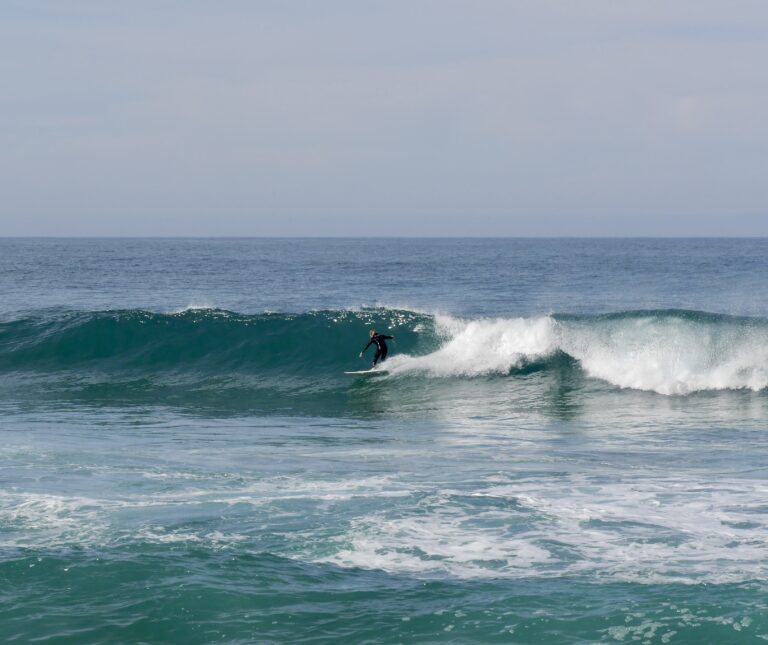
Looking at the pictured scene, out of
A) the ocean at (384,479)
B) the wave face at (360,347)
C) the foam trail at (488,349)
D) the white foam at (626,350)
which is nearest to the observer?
the ocean at (384,479)

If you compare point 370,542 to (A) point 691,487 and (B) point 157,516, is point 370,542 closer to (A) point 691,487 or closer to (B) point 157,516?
(B) point 157,516

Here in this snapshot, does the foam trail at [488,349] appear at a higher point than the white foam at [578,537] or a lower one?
higher

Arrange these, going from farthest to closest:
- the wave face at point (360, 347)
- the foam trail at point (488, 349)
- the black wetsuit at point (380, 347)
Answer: the foam trail at point (488, 349) < the black wetsuit at point (380, 347) < the wave face at point (360, 347)

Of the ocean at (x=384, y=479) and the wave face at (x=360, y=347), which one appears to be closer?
the ocean at (x=384, y=479)

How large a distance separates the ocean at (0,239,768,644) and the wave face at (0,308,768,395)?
0.09 meters

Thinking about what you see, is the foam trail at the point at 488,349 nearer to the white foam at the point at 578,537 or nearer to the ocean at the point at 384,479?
the ocean at the point at 384,479

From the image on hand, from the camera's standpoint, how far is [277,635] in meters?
8.24

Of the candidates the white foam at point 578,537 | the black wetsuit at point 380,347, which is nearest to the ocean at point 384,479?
the white foam at point 578,537

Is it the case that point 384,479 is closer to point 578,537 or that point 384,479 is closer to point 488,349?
point 578,537

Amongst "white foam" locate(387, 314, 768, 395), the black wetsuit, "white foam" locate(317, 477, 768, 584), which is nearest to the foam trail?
"white foam" locate(387, 314, 768, 395)

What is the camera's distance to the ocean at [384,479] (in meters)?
8.66

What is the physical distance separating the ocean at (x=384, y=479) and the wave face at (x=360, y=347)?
0.31 ft

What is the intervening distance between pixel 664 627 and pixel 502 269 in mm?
66500

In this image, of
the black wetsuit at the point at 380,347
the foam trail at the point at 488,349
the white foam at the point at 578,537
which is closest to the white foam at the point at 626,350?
the foam trail at the point at 488,349
